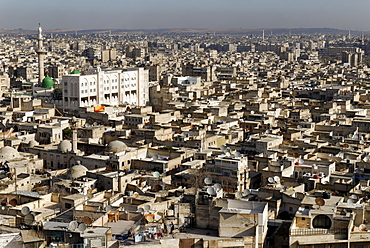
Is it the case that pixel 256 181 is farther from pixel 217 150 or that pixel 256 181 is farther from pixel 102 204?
pixel 102 204

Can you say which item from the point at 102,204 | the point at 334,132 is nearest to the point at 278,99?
the point at 334,132

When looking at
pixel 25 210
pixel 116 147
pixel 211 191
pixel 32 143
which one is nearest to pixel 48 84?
pixel 32 143

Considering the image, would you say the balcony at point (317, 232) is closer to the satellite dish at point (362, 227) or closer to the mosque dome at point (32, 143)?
the satellite dish at point (362, 227)

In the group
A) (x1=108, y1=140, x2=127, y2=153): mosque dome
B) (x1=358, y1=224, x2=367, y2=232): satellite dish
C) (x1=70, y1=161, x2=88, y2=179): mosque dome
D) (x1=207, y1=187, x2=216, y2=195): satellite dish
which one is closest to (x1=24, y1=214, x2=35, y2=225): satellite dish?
(x1=207, y1=187, x2=216, y2=195): satellite dish

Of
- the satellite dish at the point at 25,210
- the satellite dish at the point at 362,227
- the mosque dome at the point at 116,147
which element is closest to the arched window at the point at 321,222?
the satellite dish at the point at 362,227

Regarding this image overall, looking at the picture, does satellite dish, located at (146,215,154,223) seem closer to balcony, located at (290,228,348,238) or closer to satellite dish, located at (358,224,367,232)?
balcony, located at (290,228,348,238)
